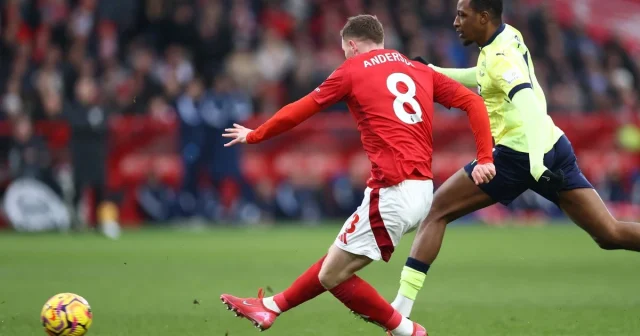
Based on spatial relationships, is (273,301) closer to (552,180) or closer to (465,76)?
(552,180)

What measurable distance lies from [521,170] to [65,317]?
336cm

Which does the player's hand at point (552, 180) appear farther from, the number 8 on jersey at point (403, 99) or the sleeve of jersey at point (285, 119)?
the sleeve of jersey at point (285, 119)

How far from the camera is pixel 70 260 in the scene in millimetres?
12508

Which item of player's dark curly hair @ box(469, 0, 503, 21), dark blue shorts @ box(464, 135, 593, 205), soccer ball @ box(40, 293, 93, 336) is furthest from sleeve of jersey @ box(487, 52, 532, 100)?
soccer ball @ box(40, 293, 93, 336)

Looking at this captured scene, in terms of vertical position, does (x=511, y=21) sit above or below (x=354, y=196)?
above

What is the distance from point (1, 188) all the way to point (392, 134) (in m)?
11.2

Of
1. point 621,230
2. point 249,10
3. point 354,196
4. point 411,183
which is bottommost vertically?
point 354,196

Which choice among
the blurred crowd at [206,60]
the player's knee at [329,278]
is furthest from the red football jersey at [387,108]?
the blurred crowd at [206,60]

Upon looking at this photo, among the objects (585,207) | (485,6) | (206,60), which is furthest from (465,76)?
(206,60)

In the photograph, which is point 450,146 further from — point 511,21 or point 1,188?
point 1,188

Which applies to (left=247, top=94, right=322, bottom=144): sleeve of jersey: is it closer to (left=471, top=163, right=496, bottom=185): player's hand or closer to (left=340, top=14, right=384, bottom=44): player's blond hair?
(left=340, top=14, right=384, bottom=44): player's blond hair

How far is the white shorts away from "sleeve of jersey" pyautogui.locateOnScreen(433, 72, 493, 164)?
52cm

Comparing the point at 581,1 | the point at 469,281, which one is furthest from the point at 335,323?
the point at 581,1

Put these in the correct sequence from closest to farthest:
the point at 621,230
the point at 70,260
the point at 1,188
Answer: the point at 621,230 < the point at 70,260 < the point at 1,188
